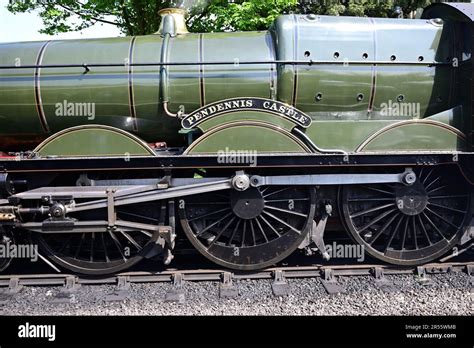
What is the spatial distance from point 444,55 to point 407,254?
2562 mm

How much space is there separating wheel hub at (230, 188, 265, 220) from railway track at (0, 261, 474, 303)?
752 mm

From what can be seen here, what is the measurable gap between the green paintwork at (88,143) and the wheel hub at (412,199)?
10.9 feet

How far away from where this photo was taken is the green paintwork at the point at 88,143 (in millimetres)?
4777

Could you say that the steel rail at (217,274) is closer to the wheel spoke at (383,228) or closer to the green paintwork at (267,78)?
the wheel spoke at (383,228)

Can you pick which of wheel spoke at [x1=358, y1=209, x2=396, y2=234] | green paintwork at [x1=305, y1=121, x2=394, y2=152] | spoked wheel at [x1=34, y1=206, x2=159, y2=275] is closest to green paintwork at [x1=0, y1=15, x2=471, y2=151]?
green paintwork at [x1=305, y1=121, x2=394, y2=152]

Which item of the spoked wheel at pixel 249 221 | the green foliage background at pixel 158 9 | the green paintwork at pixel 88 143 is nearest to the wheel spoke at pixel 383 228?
the spoked wheel at pixel 249 221

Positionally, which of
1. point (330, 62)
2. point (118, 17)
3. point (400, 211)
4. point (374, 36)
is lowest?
point (400, 211)

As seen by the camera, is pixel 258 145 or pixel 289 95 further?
pixel 289 95

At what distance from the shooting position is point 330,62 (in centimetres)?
493

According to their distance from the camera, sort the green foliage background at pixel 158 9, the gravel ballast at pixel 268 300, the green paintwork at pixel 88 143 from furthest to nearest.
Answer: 1. the green foliage background at pixel 158 9
2. the green paintwork at pixel 88 143
3. the gravel ballast at pixel 268 300

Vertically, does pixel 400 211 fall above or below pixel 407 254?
above

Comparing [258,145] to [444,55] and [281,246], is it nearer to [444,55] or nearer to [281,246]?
[281,246]
